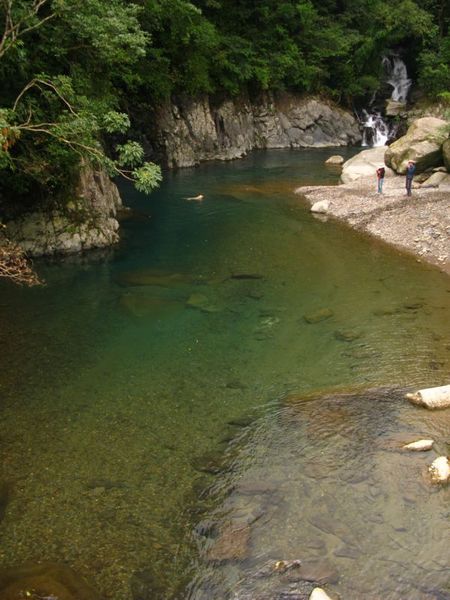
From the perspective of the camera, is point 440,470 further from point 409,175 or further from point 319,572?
point 409,175

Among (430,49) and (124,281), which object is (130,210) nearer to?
(124,281)

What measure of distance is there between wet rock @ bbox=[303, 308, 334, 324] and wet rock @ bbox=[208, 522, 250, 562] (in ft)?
25.2

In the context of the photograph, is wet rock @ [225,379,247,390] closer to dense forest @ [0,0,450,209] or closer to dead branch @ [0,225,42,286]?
dead branch @ [0,225,42,286]

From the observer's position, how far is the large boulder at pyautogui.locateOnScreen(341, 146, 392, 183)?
103 feet

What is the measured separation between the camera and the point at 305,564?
702 cm

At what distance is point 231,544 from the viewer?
24.4 feet

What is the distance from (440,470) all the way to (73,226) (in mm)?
15748

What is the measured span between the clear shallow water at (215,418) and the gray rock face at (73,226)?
103 cm

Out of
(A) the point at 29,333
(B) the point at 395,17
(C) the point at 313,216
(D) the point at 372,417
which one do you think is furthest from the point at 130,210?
(B) the point at 395,17

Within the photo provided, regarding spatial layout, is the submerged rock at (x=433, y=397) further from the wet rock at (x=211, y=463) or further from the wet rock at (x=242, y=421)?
the wet rock at (x=211, y=463)

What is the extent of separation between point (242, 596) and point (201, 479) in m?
2.37

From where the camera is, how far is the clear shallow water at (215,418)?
7320 millimetres

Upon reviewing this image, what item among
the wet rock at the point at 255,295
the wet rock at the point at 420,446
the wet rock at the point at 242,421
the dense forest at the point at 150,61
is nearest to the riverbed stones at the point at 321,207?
the dense forest at the point at 150,61

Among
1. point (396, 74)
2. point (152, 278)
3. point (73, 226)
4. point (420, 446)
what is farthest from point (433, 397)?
point (396, 74)
